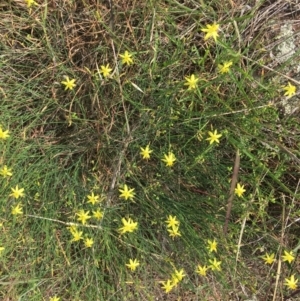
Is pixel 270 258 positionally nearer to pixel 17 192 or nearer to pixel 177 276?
pixel 177 276

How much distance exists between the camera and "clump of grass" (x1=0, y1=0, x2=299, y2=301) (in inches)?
67.5

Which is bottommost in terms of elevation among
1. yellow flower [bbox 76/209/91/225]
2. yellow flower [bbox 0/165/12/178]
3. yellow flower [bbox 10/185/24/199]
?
yellow flower [bbox 10/185/24/199]

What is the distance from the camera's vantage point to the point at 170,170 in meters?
1.75

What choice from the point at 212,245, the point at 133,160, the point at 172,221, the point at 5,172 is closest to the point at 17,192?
the point at 5,172

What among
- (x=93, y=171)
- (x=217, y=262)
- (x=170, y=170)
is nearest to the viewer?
(x=217, y=262)

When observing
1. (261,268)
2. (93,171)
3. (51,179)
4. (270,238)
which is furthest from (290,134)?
(51,179)

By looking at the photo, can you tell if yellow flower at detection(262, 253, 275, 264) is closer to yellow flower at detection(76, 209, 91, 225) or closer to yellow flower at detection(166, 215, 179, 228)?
yellow flower at detection(166, 215, 179, 228)

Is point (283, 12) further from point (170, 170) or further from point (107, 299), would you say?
point (107, 299)

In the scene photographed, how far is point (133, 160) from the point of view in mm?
1771

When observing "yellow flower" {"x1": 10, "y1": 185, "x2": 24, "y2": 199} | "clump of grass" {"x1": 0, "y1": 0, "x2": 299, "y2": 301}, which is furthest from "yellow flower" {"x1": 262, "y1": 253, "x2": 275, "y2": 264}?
"yellow flower" {"x1": 10, "y1": 185, "x2": 24, "y2": 199}

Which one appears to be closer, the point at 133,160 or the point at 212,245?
the point at 212,245

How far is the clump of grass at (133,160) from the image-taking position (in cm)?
171

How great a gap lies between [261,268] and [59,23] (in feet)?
4.55

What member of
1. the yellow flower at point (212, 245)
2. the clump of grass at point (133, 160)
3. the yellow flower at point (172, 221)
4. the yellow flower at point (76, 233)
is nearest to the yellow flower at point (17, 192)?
the clump of grass at point (133, 160)
